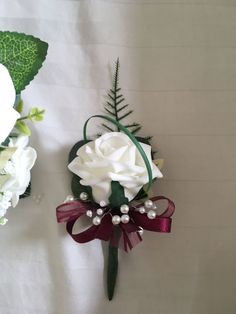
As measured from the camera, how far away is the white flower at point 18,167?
656mm

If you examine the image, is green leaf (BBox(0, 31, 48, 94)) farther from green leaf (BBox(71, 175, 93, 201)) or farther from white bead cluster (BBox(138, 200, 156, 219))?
white bead cluster (BBox(138, 200, 156, 219))

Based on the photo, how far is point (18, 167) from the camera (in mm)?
669

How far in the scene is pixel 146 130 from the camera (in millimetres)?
777

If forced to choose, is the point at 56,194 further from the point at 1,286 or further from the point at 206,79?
the point at 206,79

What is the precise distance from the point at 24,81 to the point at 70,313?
0.52 m

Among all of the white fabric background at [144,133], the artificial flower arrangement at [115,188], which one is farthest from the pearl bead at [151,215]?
the white fabric background at [144,133]

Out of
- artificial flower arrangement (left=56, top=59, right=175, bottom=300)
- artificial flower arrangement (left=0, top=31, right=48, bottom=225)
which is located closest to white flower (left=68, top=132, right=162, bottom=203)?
artificial flower arrangement (left=56, top=59, right=175, bottom=300)

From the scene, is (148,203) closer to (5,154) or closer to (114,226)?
(114,226)

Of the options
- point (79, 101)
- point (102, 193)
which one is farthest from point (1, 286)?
point (79, 101)

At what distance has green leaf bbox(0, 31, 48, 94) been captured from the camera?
0.66 meters

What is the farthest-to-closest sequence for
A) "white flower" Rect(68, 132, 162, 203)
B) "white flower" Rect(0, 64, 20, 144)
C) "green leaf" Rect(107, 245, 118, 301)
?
"green leaf" Rect(107, 245, 118, 301), "white flower" Rect(68, 132, 162, 203), "white flower" Rect(0, 64, 20, 144)

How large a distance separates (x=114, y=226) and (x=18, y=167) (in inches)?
9.0

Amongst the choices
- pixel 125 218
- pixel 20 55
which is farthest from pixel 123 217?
pixel 20 55

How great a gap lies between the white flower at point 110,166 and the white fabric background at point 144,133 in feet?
0.30
